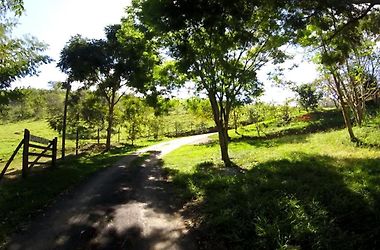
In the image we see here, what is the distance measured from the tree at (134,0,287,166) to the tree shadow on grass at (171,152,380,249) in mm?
5597

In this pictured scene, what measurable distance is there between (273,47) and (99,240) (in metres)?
15.5

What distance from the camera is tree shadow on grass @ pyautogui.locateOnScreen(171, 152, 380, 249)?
812cm

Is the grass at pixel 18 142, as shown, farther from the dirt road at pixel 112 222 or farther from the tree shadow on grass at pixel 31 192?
the dirt road at pixel 112 222

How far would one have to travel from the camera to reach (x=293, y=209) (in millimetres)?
9492

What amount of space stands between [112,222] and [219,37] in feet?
27.5

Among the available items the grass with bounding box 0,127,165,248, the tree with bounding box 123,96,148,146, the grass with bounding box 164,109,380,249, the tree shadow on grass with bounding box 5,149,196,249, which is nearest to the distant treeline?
the tree with bounding box 123,96,148,146

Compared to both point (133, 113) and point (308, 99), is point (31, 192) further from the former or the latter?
point (308, 99)

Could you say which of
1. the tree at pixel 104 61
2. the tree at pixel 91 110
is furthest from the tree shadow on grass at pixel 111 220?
the tree at pixel 91 110

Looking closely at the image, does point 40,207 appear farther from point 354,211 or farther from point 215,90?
point 215,90

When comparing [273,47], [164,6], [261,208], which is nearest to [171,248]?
[261,208]

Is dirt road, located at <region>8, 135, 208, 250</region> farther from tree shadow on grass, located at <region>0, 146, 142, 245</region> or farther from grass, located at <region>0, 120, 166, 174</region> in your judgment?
grass, located at <region>0, 120, 166, 174</region>

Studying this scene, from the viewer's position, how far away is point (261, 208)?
9.84 meters

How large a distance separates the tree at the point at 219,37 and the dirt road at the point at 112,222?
20.8 feet

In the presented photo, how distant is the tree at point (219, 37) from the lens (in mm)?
11352
